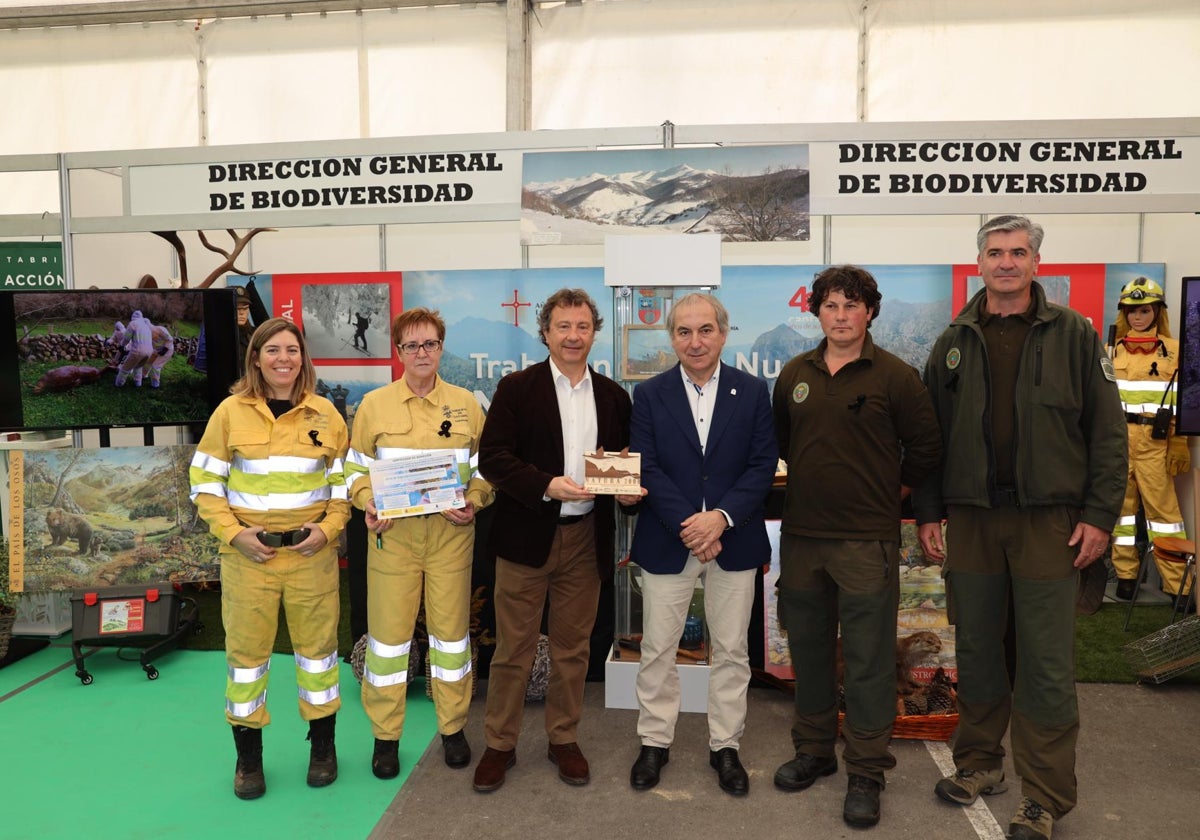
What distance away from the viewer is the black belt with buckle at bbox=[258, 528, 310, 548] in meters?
3.00

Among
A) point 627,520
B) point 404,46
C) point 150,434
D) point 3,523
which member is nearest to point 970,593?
point 627,520

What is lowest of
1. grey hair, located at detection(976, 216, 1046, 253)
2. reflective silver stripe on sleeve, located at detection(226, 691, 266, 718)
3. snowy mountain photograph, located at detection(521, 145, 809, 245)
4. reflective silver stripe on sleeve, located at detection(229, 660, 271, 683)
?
reflective silver stripe on sleeve, located at detection(226, 691, 266, 718)

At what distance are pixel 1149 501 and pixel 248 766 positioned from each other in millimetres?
5767

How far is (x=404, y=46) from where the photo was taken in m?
8.77

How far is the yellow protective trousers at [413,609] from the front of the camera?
3.20 meters

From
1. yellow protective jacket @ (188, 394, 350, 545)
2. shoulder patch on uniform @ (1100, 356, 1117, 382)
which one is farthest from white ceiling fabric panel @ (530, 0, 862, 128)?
yellow protective jacket @ (188, 394, 350, 545)

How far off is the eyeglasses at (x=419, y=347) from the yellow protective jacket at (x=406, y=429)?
126 mm

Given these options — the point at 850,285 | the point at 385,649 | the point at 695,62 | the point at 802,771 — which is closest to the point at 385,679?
the point at 385,649

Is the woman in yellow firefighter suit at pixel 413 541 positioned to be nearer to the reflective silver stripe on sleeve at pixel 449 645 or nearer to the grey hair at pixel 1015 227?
the reflective silver stripe on sleeve at pixel 449 645

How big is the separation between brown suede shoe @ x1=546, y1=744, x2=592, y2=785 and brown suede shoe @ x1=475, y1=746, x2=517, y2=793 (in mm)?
196

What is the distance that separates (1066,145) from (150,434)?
531 cm

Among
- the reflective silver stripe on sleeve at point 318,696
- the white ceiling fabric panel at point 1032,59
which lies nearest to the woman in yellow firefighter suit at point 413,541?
the reflective silver stripe on sleeve at point 318,696

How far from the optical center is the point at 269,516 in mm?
3041

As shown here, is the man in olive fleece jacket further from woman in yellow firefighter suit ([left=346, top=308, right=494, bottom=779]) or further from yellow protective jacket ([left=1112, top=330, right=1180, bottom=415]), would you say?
yellow protective jacket ([left=1112, top=330, right=1180, bottom=415])
